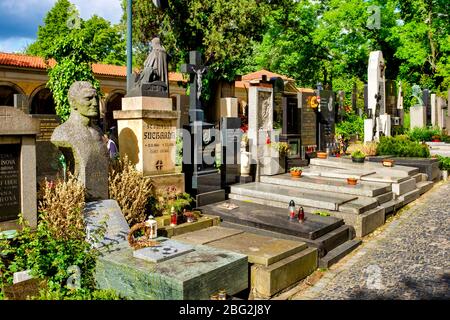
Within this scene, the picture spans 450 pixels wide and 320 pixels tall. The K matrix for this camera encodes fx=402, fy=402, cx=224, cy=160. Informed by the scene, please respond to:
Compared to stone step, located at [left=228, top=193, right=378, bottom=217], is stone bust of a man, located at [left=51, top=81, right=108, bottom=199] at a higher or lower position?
higher

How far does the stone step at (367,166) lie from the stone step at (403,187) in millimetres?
383

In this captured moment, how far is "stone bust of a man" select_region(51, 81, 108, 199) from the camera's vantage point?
635 cm

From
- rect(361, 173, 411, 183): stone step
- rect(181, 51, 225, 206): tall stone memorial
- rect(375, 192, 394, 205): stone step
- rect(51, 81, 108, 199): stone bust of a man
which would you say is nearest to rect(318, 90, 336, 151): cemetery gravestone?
rect(361, 173, 411, 183): stone step

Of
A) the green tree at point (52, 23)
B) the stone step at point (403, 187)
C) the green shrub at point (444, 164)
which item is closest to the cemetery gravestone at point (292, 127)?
the stone step at point (403, 187)

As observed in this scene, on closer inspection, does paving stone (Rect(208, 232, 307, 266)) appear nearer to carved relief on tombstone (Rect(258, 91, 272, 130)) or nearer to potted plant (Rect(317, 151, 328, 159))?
carved relief on tombstone (Rect(258, 91, 272, 130))

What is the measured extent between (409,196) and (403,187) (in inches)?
11.7

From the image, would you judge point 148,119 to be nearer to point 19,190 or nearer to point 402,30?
point 19,190

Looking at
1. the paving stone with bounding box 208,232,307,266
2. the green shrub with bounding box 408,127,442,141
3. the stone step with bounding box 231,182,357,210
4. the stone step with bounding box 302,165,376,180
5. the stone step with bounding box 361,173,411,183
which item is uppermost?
the green shrub with bounding box 408,127,442,141

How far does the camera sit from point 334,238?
707 cm

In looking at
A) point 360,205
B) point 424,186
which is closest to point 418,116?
point 424,186

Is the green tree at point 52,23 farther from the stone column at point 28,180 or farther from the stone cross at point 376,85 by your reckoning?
the stone column at point 28,180

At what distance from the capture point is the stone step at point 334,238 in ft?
21.9

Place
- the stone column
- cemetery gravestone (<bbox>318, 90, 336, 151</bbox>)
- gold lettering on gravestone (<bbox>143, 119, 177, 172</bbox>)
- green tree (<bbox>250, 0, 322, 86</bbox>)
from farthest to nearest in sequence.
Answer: green tree (<bbox>250, 0, 322, 86</bbox>)
cemetery gravestone (<bbox>318, 90, 336, 151</bbox>)
gold lettering on gravestone (<bbox>143, 119, 177, 172</bbox>)
the stone column

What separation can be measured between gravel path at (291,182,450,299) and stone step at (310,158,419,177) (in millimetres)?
2859
